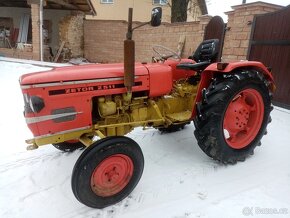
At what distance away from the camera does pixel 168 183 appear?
2.52 meters

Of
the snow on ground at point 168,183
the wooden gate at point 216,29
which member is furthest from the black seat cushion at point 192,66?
the wooden gate at point 216,29

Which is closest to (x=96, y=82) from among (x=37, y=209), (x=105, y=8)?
(x=37, y=209)

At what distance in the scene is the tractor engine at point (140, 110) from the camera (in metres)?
2.44

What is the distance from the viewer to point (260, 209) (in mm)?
2152

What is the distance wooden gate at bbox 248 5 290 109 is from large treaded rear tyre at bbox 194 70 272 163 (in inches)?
87.8

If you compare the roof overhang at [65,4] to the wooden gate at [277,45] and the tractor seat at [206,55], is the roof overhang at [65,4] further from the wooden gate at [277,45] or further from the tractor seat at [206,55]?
the tractor seat at [206,55]

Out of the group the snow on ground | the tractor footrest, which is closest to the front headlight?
the snow on ground

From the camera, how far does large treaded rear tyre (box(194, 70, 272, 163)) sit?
2562 mm

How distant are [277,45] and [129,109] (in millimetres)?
3699

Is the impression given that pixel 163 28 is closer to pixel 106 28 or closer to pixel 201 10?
pixel 106 28

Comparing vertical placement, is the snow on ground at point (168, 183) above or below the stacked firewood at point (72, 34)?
below

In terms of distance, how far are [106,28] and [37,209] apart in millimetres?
10772

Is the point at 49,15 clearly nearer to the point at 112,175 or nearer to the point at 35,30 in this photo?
the point at 35,30

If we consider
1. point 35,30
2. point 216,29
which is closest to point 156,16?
point 216,29
